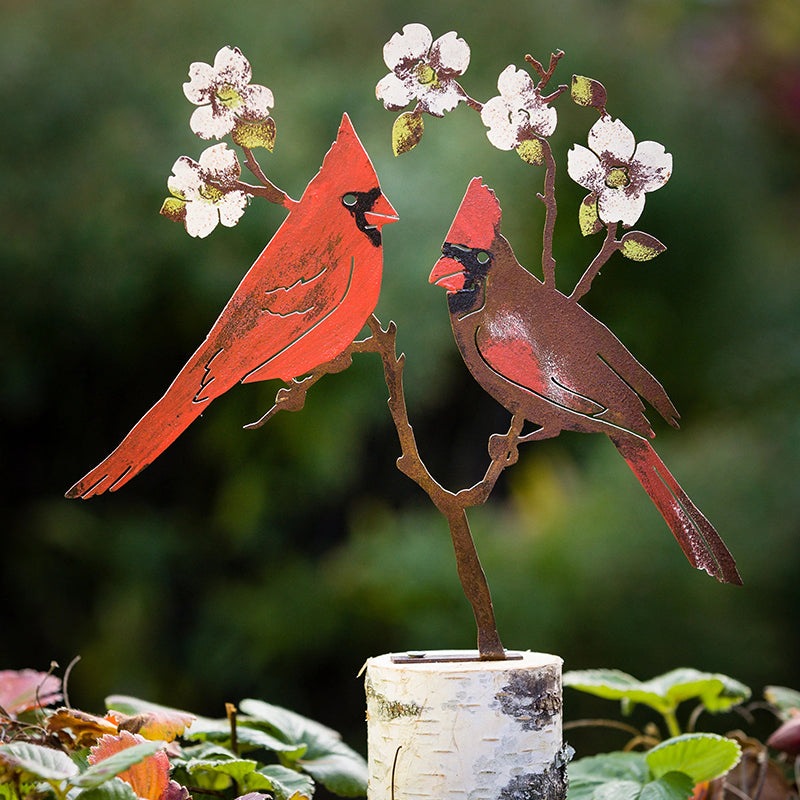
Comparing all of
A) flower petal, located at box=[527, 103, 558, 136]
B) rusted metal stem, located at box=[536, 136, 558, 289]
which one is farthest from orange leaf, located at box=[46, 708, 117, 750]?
flower petal, located at box=[527, 103, 558, 136]

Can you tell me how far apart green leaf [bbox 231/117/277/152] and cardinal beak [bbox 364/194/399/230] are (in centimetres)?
11

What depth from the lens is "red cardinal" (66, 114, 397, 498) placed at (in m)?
0.77

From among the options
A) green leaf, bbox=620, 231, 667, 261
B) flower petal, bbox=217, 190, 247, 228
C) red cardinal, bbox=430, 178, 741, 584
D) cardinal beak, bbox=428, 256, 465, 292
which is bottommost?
red cardinal, bbox=430, 178, 741, 584

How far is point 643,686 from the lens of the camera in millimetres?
980

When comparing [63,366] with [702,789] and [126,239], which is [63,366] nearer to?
[126,239]

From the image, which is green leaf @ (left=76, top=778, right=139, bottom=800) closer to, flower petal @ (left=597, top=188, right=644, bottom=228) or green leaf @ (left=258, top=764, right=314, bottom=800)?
green leaf @ (left=258, top=764, right=314, bottom=800)

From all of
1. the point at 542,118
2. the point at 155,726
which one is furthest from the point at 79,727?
the point at 542,118

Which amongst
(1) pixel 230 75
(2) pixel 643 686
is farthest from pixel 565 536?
(1) pixel 230 75

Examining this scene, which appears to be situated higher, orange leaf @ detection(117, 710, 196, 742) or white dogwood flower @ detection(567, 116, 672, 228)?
white dogwood flower @ detection(567, 116, 672, 228)

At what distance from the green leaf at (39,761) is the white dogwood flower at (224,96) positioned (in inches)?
20.2

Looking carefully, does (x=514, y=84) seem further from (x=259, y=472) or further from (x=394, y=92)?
(x=259, y=472)

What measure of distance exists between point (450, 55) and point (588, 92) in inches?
4.9

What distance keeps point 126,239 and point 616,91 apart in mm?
1382

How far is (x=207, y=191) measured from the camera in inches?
32.2
